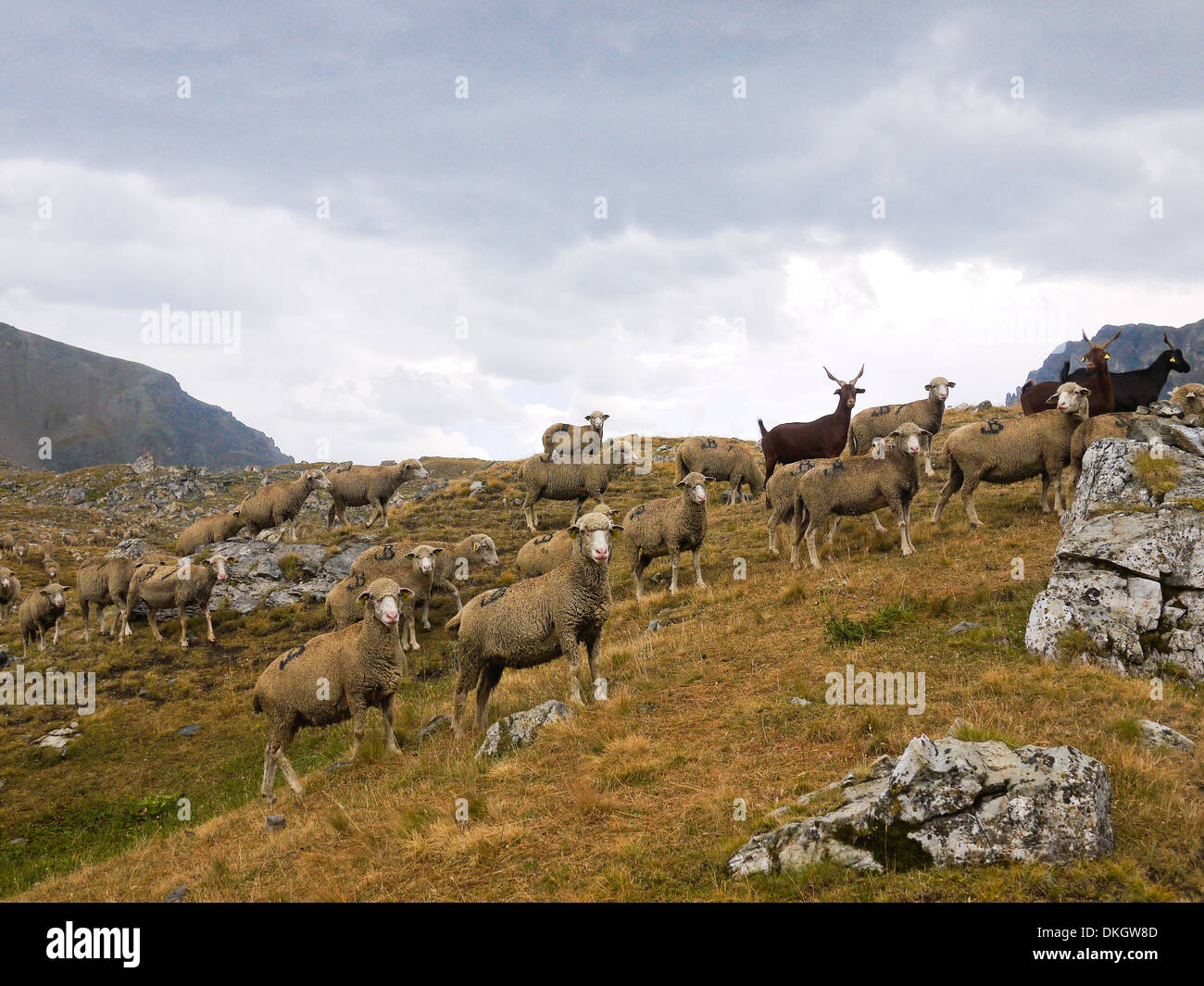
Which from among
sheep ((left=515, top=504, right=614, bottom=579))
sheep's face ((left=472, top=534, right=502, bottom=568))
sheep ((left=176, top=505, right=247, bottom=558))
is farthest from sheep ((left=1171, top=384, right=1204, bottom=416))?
sheep ((left=176, top=505, right=247, bottom=558))

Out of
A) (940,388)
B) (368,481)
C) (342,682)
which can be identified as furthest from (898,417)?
(368,481)

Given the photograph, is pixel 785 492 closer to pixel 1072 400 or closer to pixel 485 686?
pixel 1072 400

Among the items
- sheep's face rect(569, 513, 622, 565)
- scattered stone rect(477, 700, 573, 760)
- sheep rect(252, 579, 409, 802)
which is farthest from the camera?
sheep rect(252, 579, 409, 802)

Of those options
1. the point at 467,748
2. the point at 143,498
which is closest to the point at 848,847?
the point at 467,748

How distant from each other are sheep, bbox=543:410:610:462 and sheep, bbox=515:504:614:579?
23.5 feet

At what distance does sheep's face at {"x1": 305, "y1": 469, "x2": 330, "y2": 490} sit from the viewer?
28297 millimetres

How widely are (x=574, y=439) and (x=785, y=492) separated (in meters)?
10.1

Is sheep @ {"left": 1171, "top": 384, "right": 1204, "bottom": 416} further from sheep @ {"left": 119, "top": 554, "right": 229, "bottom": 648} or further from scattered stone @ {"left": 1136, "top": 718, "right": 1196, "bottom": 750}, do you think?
sheep @ {"left": 119, "top": 554, "right": 229, "bottom": 648}

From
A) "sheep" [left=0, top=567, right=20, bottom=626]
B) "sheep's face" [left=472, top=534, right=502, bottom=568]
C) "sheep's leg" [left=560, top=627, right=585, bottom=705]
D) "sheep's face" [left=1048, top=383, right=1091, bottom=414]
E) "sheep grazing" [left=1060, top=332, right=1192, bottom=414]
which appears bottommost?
"sheep" [left=0, top=567, right=20, bottom=626]

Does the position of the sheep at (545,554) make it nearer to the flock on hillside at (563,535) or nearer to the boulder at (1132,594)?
the flock on hillside at (563,535)

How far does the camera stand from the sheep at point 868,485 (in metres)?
16.3

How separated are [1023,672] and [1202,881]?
4.47m
